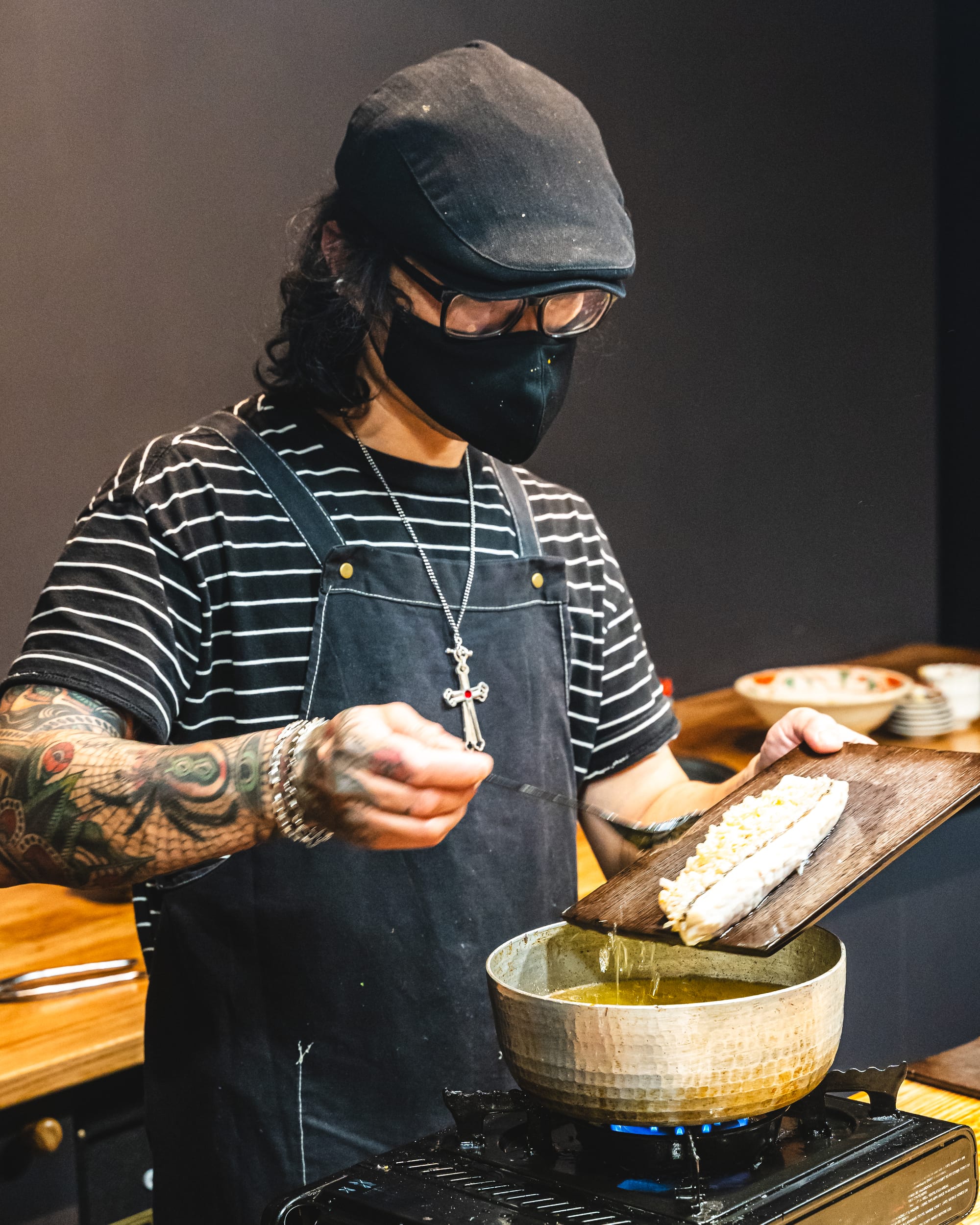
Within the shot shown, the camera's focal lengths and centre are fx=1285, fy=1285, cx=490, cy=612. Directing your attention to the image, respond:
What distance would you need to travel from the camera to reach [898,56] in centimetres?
381

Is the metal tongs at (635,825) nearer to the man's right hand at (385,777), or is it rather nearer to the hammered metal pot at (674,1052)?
the man's right hand at (385,777)

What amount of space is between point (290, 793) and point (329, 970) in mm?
400

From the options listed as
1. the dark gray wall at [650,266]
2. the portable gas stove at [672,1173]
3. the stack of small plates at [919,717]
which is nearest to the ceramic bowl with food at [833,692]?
the stack of small plates at [919,717]

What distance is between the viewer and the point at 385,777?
3.45 ft

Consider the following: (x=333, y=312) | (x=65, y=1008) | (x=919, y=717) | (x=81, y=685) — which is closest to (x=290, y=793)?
(x=81, y=685)

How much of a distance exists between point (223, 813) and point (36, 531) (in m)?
1.27

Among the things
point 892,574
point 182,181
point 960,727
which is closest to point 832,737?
point 182,181

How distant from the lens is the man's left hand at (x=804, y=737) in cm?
138

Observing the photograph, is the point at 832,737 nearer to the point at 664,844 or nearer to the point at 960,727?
the point at 664,844

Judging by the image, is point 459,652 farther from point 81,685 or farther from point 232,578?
point 81,685

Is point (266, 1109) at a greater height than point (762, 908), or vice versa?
point (762, 908)

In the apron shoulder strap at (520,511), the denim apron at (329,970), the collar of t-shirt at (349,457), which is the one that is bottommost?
the denim apron at (329,970)

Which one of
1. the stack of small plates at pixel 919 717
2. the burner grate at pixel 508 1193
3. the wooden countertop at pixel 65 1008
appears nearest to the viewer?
the burner grate at pixel 508 1193

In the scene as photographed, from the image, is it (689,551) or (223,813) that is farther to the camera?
(689,551)
